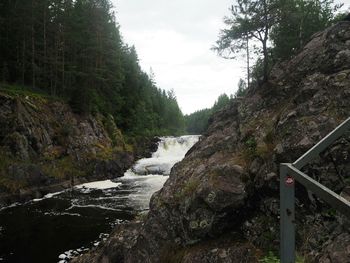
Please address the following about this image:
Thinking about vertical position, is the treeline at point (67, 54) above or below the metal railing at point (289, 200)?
above

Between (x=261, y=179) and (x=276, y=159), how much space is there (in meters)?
0.70

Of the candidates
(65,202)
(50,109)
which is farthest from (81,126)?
(65,202)

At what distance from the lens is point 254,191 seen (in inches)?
370

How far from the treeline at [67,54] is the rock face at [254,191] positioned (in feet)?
100

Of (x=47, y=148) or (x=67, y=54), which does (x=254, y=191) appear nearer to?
(x=47, y=148)

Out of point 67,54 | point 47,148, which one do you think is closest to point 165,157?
point 47,148

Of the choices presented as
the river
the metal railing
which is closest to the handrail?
the metal railing

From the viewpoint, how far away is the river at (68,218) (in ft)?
49.4

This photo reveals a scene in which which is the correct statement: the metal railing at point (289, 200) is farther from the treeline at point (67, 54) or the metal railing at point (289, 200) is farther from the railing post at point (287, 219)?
the treeline at point (67, 54)

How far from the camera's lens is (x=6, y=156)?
26.3 m

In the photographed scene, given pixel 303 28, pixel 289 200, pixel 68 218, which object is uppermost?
pixel 303 28

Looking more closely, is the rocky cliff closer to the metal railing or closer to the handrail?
the metal railing

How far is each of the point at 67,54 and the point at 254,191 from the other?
44.4 meters

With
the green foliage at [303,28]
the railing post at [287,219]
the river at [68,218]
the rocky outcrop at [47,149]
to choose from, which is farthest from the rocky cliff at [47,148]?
the railing post at [287,219]
